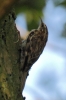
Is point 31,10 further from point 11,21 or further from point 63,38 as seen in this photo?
point 63,38

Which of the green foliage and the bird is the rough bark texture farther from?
the bird

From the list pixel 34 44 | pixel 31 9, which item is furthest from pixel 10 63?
pixel 34 44

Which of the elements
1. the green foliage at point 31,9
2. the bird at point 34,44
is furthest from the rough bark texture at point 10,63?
the bird at point 34,44

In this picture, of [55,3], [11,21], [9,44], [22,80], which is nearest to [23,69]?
[22,80]

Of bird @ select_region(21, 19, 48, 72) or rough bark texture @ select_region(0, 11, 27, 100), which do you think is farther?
bird @ select_region(21, 19, 48, 72)

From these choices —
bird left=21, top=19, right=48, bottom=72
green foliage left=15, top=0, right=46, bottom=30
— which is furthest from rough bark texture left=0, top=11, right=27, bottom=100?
bird left=21, top=19, right=48, bottom=72

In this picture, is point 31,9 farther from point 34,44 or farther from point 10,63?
point 34,44
